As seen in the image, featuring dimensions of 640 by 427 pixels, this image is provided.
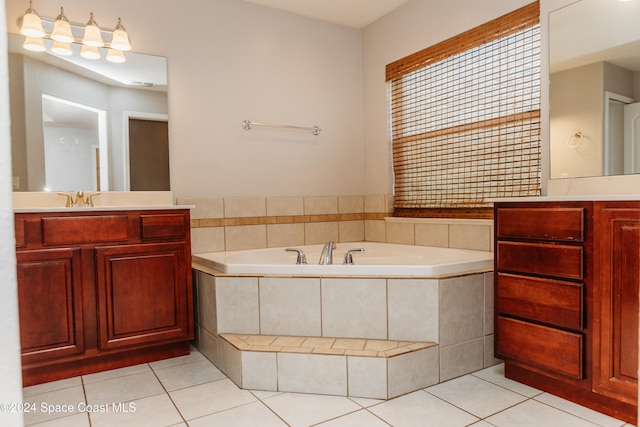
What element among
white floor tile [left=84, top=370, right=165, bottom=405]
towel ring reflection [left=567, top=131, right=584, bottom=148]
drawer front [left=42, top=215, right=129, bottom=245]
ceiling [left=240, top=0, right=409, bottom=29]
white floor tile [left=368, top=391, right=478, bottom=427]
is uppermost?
ceiling [left=240, top=0, right=409, bottom=29]

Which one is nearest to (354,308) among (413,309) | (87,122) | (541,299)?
(413,309)

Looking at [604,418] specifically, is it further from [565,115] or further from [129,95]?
[129,95]

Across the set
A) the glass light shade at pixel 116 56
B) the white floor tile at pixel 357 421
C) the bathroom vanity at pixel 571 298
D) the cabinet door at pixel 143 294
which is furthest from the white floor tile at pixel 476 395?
the glass light shade at pixel 116 56

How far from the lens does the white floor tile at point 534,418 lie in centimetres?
170

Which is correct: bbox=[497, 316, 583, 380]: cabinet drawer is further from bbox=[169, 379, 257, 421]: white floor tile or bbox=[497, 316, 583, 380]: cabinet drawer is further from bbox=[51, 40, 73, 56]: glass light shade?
bbox=[51, 40, 73, 56]: glass light shade

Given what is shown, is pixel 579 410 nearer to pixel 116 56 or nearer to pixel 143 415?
pixel 143 415

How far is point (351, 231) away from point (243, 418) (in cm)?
211

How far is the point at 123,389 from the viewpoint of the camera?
2.09 m

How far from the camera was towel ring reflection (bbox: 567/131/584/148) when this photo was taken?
7.20ft

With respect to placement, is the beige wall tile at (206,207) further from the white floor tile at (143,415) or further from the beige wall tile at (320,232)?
the white floor tile at (143,415)

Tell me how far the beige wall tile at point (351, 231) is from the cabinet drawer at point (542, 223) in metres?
1.65

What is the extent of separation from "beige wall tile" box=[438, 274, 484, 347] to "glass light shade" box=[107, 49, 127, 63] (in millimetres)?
2400

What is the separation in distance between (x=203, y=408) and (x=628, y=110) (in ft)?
7.75

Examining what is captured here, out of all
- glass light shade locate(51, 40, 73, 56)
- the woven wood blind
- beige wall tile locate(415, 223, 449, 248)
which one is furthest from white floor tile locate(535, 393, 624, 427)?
glass light shade locate(51, 40, 73, 56)
